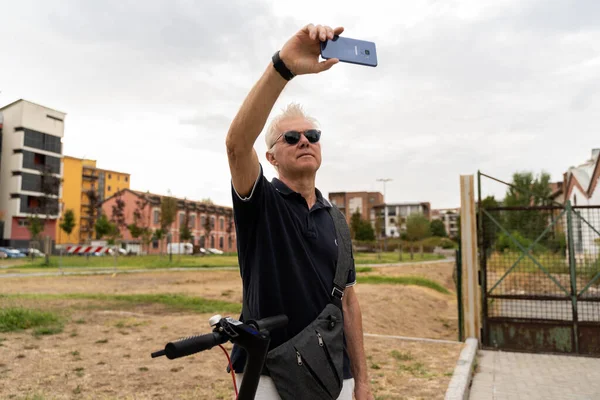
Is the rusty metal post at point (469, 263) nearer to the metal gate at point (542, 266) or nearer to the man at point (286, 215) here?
the metal gate at point (542, 266)

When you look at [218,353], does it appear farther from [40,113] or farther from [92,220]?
[92,220]

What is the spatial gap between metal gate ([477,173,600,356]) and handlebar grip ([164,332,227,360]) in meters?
7.08

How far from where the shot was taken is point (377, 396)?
16.1 feet

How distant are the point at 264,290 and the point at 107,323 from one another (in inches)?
317

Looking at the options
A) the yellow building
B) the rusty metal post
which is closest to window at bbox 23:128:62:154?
the yellow building

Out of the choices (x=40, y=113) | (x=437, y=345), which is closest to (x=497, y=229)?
(x=437, y=345)

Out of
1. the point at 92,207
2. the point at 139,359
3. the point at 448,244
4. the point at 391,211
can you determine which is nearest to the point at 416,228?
the point at 448,244

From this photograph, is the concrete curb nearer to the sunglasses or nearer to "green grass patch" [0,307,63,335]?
the sunglasses

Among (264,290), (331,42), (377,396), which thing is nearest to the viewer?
(331,42)

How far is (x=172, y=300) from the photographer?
12.6 meters

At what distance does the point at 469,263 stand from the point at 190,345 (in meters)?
7.69

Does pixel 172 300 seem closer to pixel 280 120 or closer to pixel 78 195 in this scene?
pixel 280 120

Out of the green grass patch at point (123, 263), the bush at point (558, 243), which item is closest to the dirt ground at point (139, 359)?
the bush at point (558, 243)

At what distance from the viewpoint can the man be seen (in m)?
1.57
